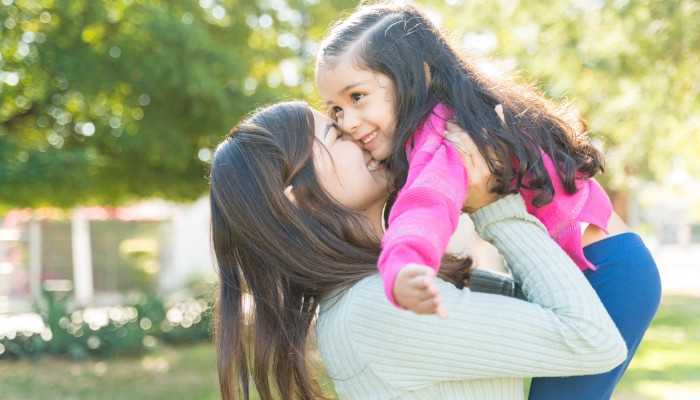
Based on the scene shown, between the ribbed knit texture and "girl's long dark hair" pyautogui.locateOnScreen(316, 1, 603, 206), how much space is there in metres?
0.12

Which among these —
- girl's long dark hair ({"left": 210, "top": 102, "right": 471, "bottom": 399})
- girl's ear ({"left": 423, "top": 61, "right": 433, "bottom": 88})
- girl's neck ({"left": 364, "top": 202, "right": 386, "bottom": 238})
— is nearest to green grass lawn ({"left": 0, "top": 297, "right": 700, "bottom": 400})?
girl's long dark hair ({"left": 210, "top": 102, "right": 471, "bottom": 399})

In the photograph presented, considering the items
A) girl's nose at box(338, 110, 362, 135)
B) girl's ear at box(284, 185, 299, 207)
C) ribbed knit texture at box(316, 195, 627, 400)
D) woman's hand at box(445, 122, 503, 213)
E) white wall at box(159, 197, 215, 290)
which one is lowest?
white wall at box(159, 197, 215, 290)

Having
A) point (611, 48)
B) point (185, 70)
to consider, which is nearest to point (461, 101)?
point (185, 70)

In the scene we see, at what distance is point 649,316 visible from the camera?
6.18ft

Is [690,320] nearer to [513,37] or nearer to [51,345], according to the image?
[513,37]

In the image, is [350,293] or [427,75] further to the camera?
[427,75]

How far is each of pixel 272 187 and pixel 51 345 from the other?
7813 millimetres

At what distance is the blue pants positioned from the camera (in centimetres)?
182

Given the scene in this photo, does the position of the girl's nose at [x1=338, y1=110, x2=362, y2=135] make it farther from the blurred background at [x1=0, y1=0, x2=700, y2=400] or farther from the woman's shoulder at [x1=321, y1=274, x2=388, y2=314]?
the blurred background at [x1=0, y1=0, x2=700, y2=400]

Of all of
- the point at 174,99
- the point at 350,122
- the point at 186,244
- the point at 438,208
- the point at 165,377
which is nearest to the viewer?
the point at 438,208

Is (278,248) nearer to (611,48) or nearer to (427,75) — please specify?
(427,75)

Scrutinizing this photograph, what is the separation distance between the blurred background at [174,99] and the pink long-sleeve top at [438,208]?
10.7ft

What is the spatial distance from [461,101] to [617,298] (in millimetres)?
679

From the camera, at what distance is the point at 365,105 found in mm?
2109
